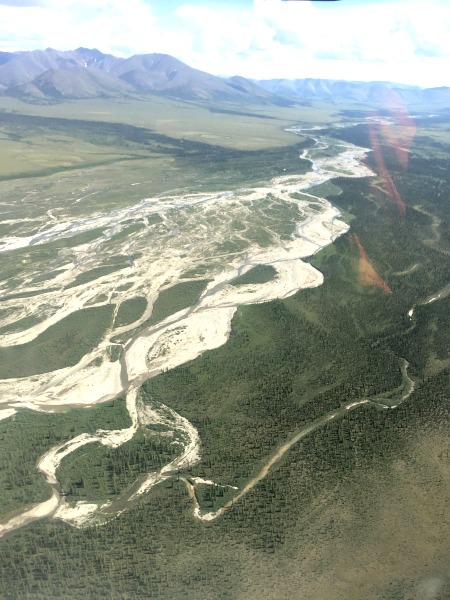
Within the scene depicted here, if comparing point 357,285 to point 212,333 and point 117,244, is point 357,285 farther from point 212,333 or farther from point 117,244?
point 117,244

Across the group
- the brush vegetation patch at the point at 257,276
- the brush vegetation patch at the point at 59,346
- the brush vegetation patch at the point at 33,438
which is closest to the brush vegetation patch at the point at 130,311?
the brush vegetation patch at the point at 59,346

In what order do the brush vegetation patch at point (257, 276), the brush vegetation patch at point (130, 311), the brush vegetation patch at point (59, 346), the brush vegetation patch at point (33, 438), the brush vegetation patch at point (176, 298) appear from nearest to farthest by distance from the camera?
the brush vegetation patch at point (33, 438) < the brush vegetation patch at point (59, 346) < the brush vegetation patch at point (130, 311) < the brush vegetation patch at point (176, 298) < the brush vegetation patch at point (257, 276)

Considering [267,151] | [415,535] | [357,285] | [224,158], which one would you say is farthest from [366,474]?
[267,151]

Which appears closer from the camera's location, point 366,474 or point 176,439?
point 366,474

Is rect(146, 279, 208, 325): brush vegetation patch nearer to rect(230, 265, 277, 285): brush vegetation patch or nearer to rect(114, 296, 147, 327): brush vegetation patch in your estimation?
rect(114, 296, 147, 327): brush vegetation patch

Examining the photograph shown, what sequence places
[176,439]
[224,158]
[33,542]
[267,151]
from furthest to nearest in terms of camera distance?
1. [267,151]
2. [224,158]
3. [176,439]
4. [33,542]

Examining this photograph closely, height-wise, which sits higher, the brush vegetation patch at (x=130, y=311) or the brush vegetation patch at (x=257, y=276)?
the brush vegetation patch at (x=257, y=276)

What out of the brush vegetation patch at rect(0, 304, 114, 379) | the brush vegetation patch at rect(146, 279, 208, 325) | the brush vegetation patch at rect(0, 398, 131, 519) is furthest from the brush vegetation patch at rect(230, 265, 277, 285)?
the brush vegetation patch at rect(0, 398, 131, 519)

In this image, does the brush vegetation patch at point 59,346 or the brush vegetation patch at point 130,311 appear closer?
the brush vegetation patch at point 59,346

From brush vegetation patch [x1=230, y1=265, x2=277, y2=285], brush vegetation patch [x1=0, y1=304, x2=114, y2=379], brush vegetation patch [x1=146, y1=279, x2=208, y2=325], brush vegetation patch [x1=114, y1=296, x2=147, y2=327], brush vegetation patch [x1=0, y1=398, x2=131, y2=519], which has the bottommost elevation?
brush vegetation patch [x1=0, y1=398, x2=131, y2=519]

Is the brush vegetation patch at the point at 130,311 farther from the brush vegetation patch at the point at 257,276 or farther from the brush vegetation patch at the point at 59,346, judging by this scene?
the brush vegetation patch at the point at 257,276

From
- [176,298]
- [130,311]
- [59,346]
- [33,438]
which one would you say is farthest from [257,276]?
[33,438]
